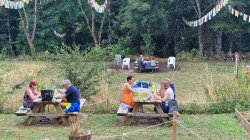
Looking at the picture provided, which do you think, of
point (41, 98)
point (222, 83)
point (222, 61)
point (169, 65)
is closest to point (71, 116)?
point (41, 98)

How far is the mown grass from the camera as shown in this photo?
6.49 meters

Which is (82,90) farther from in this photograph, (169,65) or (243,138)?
(169,65)

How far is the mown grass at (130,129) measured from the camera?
649cm

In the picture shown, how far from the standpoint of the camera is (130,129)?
717 centimetres

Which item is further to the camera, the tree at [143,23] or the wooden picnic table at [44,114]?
the tree at [143,23]

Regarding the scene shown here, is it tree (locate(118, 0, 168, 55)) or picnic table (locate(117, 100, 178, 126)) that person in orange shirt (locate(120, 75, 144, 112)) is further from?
tree (locate(118, 0, 168, 55))

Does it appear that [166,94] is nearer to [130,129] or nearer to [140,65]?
[130,129]

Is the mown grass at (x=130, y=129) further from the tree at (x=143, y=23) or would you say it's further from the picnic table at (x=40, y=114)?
the tree at (x=143, y=23)

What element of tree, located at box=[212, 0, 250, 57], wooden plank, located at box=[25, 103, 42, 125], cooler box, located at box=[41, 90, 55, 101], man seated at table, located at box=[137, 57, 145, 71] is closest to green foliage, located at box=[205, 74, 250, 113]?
cooler box, located at box=[41, 90, 55, 101]

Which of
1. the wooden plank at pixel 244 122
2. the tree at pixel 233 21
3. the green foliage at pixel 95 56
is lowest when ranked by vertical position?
the wooden plank at pixel 244 122

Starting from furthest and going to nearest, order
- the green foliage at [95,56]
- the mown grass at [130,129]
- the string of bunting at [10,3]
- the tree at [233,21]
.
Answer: the tree at [233,21] → the string of bunting at [10,3] → the green foliage at [95,56] → the mown grass at [130,129]

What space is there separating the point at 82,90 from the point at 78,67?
2.15 ft

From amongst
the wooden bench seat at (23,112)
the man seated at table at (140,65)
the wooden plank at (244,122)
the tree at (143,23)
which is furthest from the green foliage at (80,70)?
the tree at (143,23)

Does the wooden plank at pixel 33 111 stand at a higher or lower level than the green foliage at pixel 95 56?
lower
